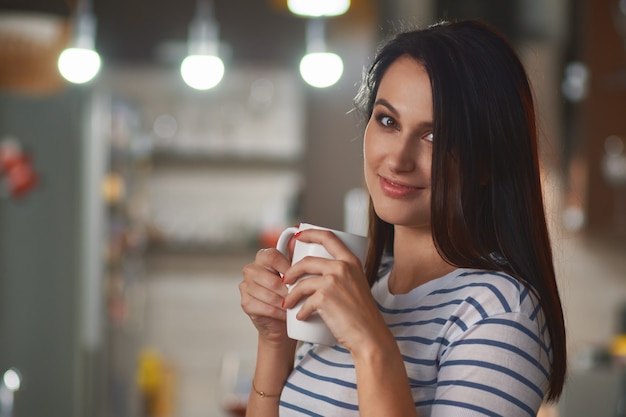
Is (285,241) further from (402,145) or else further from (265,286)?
(402,145)

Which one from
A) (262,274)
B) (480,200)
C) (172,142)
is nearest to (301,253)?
(262,274)

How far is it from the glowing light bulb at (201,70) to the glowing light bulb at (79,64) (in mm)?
341

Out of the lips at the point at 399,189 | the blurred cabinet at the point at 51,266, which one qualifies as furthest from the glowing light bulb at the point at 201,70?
the lips at the point at 399,189

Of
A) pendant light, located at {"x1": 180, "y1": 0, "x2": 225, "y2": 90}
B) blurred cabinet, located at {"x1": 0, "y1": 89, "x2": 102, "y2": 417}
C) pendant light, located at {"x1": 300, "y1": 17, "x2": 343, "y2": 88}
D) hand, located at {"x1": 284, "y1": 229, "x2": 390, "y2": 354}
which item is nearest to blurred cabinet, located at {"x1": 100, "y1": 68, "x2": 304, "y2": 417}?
blurred cabinet, located at {"x1": 0, "y1": 89, "x2": 102, "y2": 417}

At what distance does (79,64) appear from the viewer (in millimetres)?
3502

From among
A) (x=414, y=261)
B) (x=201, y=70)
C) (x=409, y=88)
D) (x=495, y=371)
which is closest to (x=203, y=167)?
(x=201, y=70)

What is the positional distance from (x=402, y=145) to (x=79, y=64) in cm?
274

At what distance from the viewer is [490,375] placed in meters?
0.90

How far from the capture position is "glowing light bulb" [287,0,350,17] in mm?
2980

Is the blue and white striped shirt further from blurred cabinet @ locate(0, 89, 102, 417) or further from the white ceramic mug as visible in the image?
blurred cabinet @ locate(0, 89, 102, 417)

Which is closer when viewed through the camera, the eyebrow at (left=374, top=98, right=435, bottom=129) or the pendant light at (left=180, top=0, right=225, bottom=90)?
the eyebrow at (left=374, top=98, right=435, bottom=129)

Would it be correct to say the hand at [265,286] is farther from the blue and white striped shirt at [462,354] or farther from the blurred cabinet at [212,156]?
the blurred cabinet at [212,156]

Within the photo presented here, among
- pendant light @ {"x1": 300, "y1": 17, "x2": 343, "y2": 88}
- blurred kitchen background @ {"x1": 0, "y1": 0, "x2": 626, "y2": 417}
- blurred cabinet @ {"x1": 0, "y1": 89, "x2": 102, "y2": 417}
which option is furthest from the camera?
blurred cabinet @ {"x1": 0, "y1": 89, "x2": 102, "y2": 417}

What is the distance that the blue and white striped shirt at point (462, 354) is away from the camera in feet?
2.98
